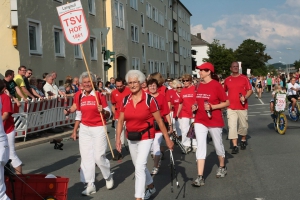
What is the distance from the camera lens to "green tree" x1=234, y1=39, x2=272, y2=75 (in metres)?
133

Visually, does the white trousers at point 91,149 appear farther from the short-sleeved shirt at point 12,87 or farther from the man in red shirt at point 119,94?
the short-sleeved shirt at point 12,87

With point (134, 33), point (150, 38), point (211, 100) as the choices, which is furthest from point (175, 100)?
point (150, 38)

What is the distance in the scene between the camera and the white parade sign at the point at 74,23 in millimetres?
9477

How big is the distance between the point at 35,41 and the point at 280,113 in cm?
1290

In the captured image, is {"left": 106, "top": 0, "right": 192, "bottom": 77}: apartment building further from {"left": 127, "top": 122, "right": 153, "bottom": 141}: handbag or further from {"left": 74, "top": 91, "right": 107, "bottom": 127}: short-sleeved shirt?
{"left": 127, "top": 122, "right": 153, "bottom": 141}: handbag

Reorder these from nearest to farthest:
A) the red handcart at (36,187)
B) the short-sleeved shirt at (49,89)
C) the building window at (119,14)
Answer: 1. the red handcart at (36,187)
2. the short-sleeved shirt at (49,89)
3. the building window at (119,14)

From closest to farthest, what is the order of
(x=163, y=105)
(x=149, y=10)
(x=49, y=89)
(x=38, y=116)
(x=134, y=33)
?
(x=163, y=105) → (x=38, y=116) → (x=49, y=89) → (x=134, y=33) → (x=149, y=10)

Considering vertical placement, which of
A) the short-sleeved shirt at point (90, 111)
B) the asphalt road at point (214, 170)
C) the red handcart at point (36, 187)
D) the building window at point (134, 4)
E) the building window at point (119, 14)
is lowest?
the asphalt road at point (214, 170)

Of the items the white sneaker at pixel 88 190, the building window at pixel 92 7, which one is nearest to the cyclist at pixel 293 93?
the white sneaker at pixel 88 190

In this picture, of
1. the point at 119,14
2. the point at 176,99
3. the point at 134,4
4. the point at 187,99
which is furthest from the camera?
the point at 134,4

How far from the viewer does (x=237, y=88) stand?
10.8 m

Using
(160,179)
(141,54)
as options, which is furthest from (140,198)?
(141,54)

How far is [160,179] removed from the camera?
814 centimetres

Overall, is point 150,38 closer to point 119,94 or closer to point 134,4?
point 134,4
